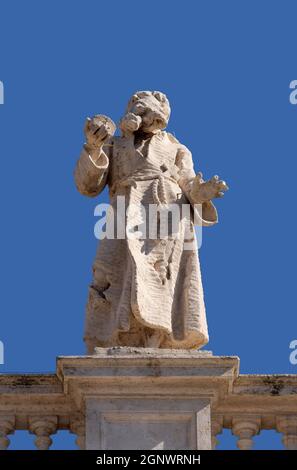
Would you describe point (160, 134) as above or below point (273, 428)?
above

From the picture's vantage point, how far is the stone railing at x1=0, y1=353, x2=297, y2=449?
1772 centimetres

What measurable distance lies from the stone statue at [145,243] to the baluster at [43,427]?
87 cm

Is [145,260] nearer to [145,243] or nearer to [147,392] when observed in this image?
[145,243]

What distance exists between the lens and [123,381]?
17.7 metres

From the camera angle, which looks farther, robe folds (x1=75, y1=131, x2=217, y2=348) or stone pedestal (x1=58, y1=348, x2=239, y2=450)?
robe folds (x1=75, y1=131, x2=217, y2=348)

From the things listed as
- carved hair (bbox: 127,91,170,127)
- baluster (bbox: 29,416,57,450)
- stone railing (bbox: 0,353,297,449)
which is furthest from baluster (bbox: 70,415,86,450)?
carved hair (bbox: 127,91,170,127)

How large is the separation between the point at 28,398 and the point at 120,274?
1587 mm

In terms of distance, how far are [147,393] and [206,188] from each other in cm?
245

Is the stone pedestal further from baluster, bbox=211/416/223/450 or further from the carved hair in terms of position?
the carved hair

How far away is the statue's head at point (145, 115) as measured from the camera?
1984 cm

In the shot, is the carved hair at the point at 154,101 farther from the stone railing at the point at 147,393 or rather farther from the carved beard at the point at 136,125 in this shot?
the stone railing at the point at 147,393

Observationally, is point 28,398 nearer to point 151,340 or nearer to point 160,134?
point 151,340

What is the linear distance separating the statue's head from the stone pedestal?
9.65ft
